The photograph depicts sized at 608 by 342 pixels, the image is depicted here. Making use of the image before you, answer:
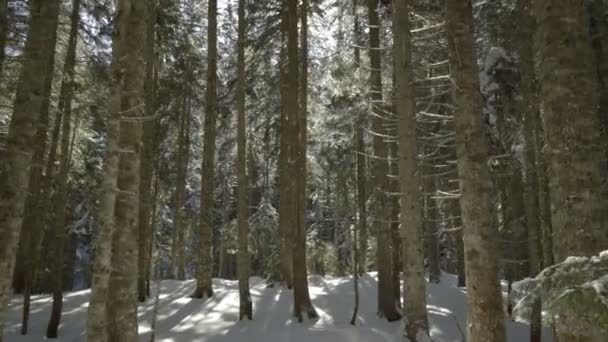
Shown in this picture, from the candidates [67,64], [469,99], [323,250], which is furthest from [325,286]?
[469,99]

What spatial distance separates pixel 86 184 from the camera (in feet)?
69.9

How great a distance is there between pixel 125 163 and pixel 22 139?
1.50 metres

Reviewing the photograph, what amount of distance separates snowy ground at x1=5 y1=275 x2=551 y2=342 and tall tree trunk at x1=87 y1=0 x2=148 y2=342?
4.38m

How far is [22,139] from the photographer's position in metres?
7.02

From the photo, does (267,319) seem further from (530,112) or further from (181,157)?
(530,112)

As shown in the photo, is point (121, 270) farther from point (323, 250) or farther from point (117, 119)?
point (323, 250)

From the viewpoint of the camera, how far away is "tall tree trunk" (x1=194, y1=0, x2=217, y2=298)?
1463cm

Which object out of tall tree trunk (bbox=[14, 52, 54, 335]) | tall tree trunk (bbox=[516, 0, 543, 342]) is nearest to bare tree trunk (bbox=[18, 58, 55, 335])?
tall tree trunk (bbox=[14, 52, 54, 335])

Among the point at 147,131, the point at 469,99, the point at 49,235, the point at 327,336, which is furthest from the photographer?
the point at 49,235

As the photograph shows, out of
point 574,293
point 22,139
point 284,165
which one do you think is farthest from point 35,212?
point 574,293

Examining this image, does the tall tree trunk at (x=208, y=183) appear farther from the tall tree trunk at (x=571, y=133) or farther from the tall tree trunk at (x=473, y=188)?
the tall tree trunk at (x=571, y=133)

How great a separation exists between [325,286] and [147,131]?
8.50 metres

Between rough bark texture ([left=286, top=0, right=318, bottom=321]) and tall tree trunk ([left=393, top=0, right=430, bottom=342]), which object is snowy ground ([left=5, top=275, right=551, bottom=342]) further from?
tall tree trunk ([left=393, top=0, right=430, bottom=342])

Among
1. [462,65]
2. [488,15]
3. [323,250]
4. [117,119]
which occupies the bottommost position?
[323,250]
